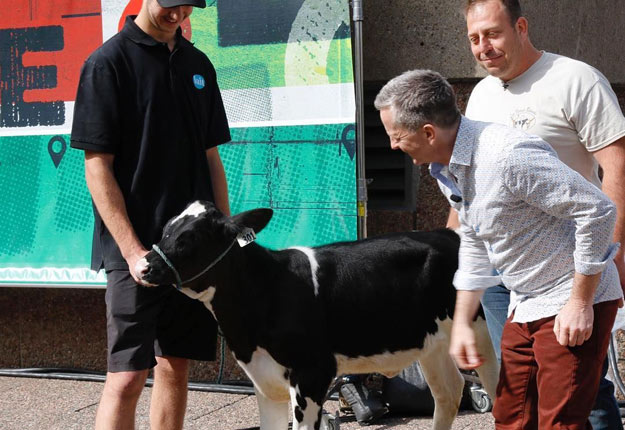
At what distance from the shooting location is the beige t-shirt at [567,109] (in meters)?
3.77

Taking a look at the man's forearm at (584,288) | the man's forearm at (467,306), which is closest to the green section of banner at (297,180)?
the man's forearm at (467,306)

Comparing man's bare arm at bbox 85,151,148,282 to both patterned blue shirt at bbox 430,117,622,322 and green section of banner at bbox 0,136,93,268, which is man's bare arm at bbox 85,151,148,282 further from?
green section of banner at bbox 0,136,93,268

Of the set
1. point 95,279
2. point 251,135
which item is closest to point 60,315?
point 95,279

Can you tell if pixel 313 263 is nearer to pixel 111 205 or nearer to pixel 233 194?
pixel 111 205

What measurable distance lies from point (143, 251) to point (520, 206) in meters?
1.70

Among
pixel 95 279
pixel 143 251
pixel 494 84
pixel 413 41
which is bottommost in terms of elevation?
pixel 95 279

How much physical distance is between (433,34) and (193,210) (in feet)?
8.69

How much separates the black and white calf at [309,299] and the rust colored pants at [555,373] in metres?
1.30

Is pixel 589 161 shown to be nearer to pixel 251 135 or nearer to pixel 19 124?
pixel 251 135

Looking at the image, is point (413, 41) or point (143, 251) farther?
point (413, 41)

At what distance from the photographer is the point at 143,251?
4074 mm

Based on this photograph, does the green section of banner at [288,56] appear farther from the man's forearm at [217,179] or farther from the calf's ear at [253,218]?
the calf's ear at [253,218]

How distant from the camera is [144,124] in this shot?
4129 millimetres

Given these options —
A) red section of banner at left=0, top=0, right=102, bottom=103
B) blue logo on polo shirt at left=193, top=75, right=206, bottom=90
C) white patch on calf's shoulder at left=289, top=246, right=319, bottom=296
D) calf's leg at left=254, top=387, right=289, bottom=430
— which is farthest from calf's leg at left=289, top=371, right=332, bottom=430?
red section of banner at left=0, top=0, right=102, bottom=103
